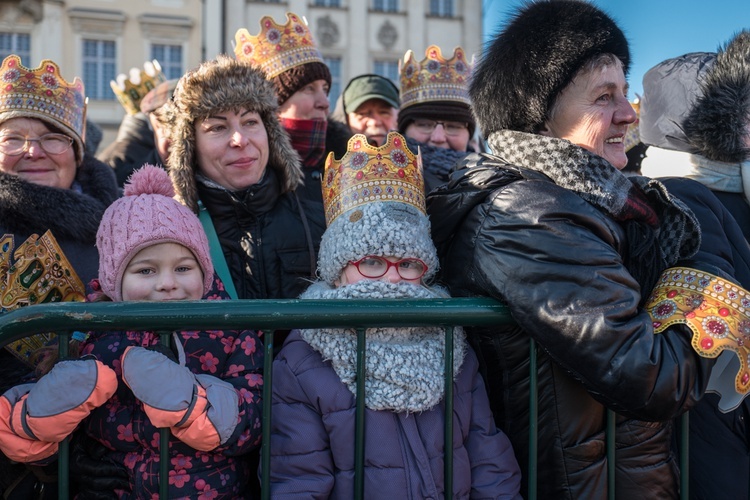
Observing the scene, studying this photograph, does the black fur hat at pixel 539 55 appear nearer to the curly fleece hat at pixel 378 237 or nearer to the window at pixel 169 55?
the curly fleece hat at pixel 378 237

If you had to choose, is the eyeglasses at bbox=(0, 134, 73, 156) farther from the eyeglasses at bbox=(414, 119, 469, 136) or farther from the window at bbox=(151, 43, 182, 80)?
the window at bbox=(151, 43, 182, 80)

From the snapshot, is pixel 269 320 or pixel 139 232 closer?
pixel 269 320

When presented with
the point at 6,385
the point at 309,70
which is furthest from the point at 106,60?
the point at 6,385

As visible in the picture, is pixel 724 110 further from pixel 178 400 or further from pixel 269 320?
pixel 178 400

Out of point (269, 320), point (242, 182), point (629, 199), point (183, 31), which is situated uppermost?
point (183, 31)

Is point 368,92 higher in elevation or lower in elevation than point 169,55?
lower

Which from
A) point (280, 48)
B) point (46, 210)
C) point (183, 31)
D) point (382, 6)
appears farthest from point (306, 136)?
point (382, 6)

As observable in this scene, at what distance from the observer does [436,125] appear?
4648mm

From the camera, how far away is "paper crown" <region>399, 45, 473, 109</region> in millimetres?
4730

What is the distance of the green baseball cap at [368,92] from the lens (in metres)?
5.06

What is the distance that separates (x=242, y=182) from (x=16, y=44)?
22923 millimetres

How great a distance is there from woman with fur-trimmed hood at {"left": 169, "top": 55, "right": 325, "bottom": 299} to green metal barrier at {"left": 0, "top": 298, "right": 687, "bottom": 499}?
1.02m

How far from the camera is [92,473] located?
231 cm

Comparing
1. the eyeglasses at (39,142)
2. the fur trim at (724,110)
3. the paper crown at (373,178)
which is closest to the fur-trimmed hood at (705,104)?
the fur trim at (724,110)
